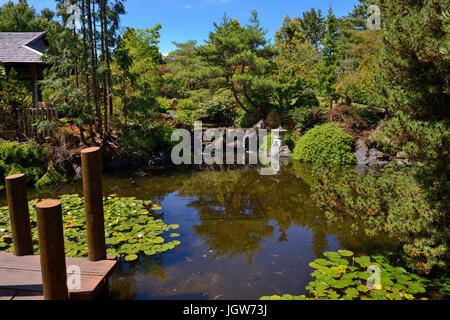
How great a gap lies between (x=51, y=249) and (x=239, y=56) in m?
11.3

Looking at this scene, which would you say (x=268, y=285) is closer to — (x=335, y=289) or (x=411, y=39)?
(x=335, y=289)

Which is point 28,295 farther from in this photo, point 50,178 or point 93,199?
point 50,178

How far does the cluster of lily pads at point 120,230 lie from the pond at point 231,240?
0.68 ft

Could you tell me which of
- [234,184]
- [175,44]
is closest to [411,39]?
[234,184]

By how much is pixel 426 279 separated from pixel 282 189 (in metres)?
4.44

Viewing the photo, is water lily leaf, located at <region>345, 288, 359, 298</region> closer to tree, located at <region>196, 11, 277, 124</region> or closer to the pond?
the pond

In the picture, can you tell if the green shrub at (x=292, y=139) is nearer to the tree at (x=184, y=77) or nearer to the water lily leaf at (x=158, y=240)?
the tree at (x=184, y=77)

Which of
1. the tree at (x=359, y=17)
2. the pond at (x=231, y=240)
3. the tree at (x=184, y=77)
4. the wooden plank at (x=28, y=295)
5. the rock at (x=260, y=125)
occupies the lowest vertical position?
the pond at (x=231, y=240)

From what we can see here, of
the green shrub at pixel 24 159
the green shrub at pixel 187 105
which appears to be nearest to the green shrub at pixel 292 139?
the green shrub at pixel 187 105

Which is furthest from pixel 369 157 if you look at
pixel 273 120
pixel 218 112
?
pixel 218 112

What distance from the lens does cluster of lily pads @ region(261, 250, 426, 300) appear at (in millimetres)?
3440

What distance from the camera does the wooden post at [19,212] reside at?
10.5ft

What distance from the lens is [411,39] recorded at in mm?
2990
